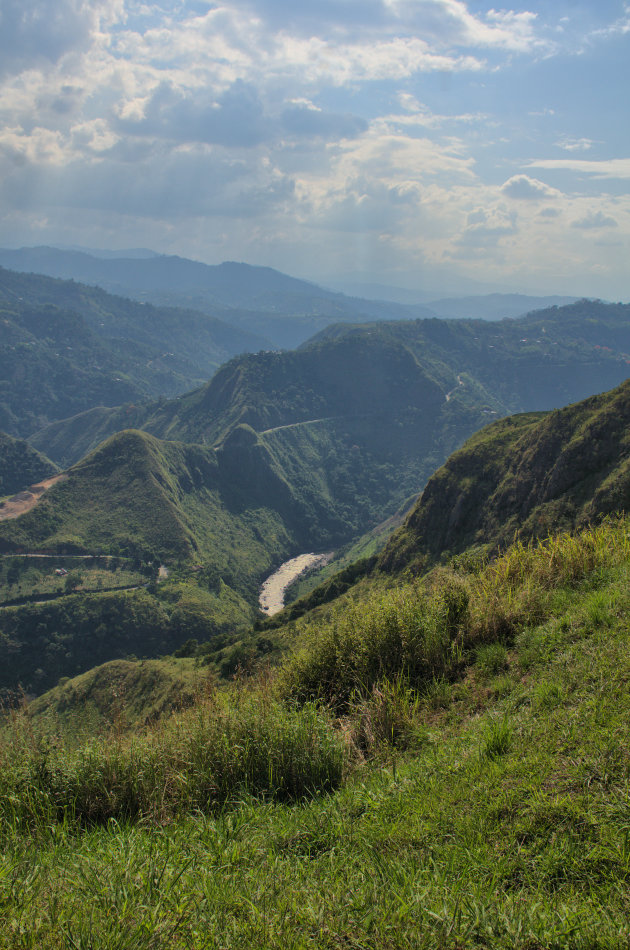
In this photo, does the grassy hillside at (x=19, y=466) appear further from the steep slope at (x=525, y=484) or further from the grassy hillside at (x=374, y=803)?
the grassy hillside at (x=374, y=803)

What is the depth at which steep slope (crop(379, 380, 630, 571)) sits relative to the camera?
1476 inches

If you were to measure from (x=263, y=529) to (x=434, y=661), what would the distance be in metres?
129

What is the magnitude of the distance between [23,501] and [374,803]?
4959 inches

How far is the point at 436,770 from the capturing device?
4684 millimetres

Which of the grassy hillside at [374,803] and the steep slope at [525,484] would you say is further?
the steep slope at [525,484]

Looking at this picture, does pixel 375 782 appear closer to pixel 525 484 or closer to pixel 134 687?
pixel 134 687

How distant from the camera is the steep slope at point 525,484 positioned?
123 ft

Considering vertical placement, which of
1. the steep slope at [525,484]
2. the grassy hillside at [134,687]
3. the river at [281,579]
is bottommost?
the river at [281,579]

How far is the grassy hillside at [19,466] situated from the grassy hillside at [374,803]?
169307 millimetres

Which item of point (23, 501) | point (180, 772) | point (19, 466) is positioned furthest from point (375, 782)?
point (19, 466)

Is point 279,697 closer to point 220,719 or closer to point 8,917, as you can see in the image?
point 220,719

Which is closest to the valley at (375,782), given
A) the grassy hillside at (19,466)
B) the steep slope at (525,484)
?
the steep slope at (525,484)

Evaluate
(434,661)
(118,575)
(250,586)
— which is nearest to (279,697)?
(434,661)

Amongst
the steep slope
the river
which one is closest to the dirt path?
the river
